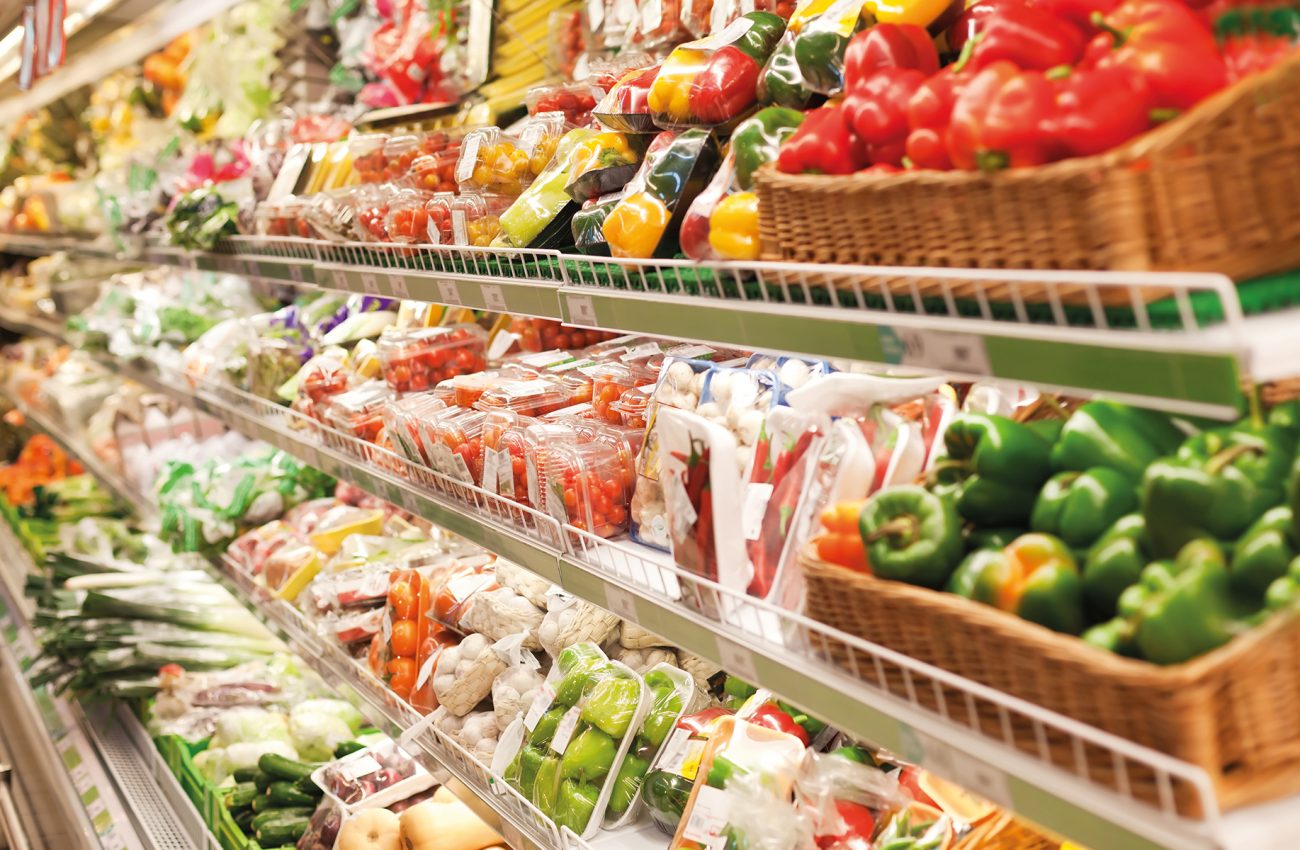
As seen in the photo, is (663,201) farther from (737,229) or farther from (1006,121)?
(1006,121)

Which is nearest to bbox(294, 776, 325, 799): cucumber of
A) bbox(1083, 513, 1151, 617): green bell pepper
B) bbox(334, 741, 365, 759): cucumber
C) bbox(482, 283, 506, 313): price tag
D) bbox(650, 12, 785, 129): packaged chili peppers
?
bbox(334, 741, 365, 759): cucumber

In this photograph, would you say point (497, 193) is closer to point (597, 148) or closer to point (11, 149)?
point (597, 148)

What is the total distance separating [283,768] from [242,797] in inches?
6.1

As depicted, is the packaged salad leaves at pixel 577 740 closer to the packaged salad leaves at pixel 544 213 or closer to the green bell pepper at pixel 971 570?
the packaged salad leaves at pixel 544 213

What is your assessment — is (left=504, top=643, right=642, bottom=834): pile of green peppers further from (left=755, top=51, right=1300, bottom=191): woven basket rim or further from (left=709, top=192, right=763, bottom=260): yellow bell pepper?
(left=755, top=51, right=1300, bottom=191): woven basket rim

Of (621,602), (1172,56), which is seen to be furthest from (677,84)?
(1172,56)

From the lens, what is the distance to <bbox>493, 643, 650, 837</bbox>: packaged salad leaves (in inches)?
73.4

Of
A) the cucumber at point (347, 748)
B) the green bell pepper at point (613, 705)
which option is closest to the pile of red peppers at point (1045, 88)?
the green bell pepper at point (613, 705)

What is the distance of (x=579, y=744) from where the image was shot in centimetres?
190

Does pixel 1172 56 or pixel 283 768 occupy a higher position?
pixel 1172 56

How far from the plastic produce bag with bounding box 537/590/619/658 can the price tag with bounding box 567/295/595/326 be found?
2.15ft

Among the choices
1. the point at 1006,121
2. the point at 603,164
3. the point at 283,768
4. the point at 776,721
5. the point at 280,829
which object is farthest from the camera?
the point at 283,768

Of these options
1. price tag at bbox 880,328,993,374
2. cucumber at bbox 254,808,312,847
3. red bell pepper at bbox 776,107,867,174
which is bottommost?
cucumber at bbox 254,808,312,847

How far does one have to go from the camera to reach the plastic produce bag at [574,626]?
212 cm
